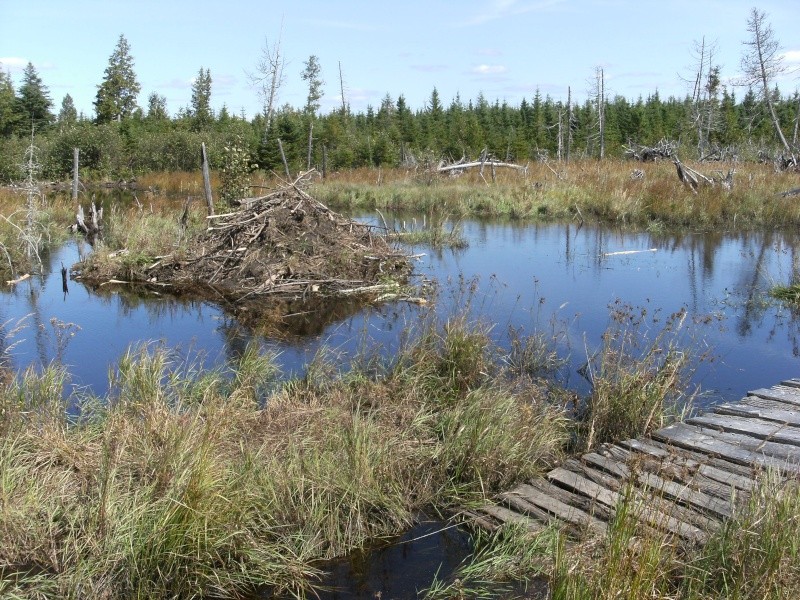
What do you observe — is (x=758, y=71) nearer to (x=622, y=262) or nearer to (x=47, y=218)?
Result: (x=622, y=262)

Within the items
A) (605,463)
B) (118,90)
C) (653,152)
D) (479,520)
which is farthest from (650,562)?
(118,90)

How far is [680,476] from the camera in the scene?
4.30 metres

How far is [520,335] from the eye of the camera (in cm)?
812

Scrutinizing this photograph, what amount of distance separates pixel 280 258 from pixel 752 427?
24.2 ft

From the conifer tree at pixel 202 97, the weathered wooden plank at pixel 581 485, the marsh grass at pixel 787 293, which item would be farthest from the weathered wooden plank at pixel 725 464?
the conifer tree at pixel 202 97

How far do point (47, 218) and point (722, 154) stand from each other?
2358 centimetres

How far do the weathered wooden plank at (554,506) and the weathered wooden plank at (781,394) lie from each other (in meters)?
2.53

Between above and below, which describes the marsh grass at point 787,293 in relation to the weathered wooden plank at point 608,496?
above

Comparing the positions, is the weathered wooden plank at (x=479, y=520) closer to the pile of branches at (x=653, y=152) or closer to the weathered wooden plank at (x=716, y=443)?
the weathered wooden plank at (x=716, y=443)

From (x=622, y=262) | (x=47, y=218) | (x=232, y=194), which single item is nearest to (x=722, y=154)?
(x=622, y=262)

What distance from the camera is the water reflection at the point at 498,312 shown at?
7.75 meters

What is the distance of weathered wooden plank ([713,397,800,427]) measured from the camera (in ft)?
17.9

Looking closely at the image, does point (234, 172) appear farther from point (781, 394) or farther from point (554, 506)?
point (554, 506)

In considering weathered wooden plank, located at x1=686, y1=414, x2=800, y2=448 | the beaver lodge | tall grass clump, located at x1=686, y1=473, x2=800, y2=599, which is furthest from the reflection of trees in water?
tall grass clump, located at x1=686, y1=473, x2=800, y2=599
